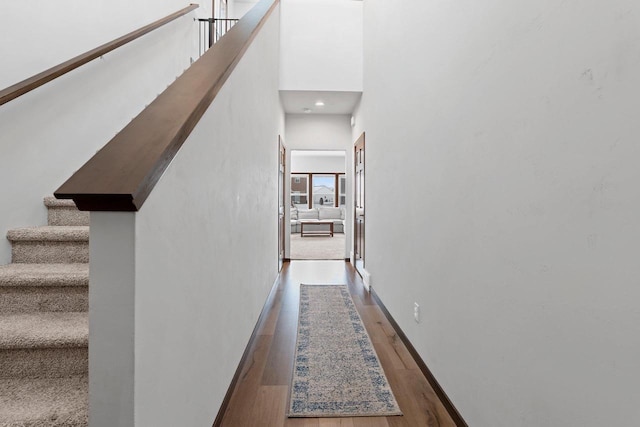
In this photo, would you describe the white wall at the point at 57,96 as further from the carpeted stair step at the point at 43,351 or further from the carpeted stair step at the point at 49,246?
the carpeted stair step at the point at 43,351

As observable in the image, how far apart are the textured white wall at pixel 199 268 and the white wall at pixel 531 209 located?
1.08 metres

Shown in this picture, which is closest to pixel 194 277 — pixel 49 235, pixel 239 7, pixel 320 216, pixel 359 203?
pixel 49 235

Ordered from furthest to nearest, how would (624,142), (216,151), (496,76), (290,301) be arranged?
(290,301)
(216,151)
(496,76)
(624,142)

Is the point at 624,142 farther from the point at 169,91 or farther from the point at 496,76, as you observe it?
the point at 169,91

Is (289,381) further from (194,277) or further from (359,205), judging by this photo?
(359,205)

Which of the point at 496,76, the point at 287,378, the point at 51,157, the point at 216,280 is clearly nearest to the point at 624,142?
the point at 496,76

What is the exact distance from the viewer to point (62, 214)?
1960mm

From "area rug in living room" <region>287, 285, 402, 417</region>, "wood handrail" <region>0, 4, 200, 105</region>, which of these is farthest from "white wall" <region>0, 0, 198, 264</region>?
"area rug in living room" <region>287, 285, 402, 417</region>

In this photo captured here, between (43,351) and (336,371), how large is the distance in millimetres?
1495

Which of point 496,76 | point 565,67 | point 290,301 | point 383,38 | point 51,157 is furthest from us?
point 290,301

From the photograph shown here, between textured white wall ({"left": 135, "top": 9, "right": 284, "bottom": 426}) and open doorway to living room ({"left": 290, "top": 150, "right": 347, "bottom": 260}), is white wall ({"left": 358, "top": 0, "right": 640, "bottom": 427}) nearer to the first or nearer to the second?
textured white wall ({"left": 135, "top": 9, "right": 284, "bottom": 426})

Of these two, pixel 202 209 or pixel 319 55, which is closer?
pixel 202 209

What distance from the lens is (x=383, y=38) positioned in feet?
10.5

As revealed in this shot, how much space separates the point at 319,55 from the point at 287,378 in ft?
12.8
